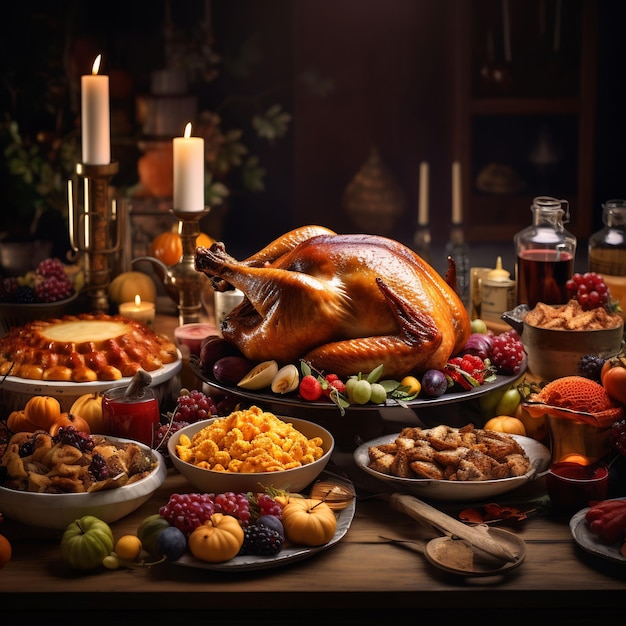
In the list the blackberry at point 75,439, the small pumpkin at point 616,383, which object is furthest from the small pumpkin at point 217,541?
the small pumpkin at point 616,383

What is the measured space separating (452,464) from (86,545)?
0.69m

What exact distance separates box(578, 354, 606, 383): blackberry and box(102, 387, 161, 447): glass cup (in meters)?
0.93

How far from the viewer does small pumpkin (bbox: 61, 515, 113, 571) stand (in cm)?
180

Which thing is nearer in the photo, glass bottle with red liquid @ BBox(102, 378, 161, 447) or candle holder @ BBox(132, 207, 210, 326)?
glass bottle with red liquid @ BBox(102, 378, 161, 447)

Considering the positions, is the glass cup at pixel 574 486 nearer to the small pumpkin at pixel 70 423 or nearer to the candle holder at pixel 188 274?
the small pumpkin at pixel 70 423

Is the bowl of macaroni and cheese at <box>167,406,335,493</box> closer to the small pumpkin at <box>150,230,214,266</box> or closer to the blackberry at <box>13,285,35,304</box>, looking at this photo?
the blackberry at <box>13,285,35,304</box>

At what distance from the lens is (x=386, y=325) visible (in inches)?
93.8

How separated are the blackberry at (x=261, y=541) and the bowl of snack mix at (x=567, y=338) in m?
0.98

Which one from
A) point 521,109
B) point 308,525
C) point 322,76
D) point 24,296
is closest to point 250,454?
point 308,525

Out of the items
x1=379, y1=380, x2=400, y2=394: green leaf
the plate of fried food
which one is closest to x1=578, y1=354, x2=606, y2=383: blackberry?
the plate of fried food

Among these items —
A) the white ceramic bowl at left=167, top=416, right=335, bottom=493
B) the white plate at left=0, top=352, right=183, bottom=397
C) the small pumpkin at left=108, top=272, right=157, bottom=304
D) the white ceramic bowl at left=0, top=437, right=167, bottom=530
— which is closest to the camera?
the white ceramic bowl at left=0, top=437, right=167, bottom=530

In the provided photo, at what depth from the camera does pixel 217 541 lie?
69.9 inches

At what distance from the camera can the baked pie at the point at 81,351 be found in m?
2.46

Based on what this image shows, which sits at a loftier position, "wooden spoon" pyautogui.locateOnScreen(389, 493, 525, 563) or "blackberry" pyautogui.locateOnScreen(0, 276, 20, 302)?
"blackberry" pyautogui.locateOnScreen(0, 276, 20, 302)
